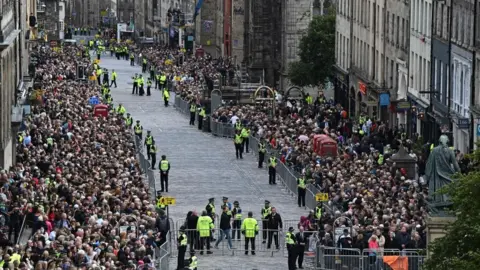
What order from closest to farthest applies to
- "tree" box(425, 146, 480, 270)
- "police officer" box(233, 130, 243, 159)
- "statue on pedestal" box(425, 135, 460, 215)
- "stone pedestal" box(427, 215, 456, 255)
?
"tree" box(425, 146, 480, 270) < "statue on pedestal" box(425, 135, 460, 215) < "stone pedestal" box(427, 215, 456, 255) < "police officer" box(233, 130, 243, 159)

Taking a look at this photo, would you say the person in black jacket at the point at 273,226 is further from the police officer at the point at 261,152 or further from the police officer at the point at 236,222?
the police officer at the point at 261,152

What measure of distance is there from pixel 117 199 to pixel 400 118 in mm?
32700

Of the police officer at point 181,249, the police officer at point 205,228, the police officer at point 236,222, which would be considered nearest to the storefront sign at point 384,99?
the police officer at point 236,222

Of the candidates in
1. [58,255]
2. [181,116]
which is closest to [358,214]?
[58,255]

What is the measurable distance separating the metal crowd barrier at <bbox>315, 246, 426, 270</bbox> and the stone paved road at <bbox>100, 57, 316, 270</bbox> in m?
2.87

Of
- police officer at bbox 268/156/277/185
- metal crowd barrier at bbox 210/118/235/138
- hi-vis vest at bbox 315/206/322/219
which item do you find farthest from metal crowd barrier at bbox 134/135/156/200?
metal crowd barrier at bbox 210/118/235/138

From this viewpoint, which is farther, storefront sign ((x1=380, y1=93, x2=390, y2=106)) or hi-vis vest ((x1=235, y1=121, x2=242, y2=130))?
storefront sign ((x1=380, y1=93, x2=390, y2=106))

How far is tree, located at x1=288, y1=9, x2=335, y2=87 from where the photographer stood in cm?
11325

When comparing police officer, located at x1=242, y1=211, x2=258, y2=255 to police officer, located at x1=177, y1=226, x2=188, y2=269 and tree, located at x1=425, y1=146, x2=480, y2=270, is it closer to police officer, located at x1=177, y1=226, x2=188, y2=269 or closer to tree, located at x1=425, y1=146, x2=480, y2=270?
police officer, located at x1=177, y1=226, x2=188, y2=269

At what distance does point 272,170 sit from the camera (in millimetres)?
73188

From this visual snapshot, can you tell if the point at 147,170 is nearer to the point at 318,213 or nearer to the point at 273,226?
the point at 318,213

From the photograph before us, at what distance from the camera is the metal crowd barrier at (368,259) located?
49406 mm

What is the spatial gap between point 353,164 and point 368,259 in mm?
17154

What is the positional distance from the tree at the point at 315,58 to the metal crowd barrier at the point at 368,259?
201 feet
